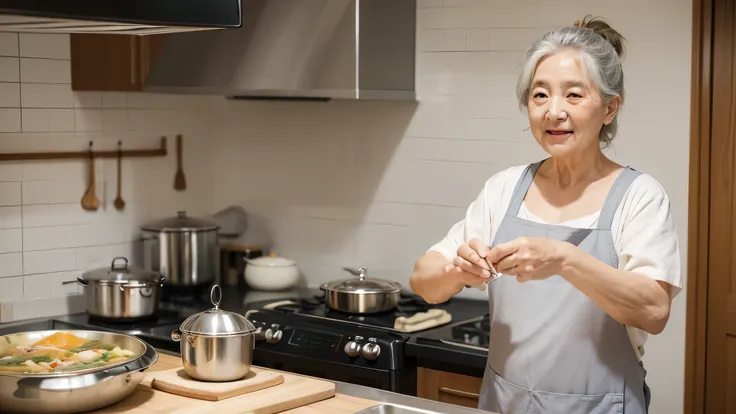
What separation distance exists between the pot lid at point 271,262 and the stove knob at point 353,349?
100cm

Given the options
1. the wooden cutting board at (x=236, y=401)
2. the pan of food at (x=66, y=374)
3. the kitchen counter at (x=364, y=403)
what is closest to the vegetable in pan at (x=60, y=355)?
the pan of food at (x=66, y=374)

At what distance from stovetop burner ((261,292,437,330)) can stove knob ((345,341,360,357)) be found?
0.47 ft

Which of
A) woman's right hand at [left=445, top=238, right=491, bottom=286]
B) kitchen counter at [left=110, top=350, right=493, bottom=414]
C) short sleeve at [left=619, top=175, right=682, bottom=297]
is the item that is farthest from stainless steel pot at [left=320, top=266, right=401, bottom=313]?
short sleeve at [left=619, top=175, right=682, bottom=297]

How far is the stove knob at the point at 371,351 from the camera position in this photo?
3350 millimetres

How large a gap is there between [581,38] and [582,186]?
372 millimetres

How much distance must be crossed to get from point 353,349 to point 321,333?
0.65 ft

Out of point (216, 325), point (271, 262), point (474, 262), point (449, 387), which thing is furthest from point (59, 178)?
point (474, 262)

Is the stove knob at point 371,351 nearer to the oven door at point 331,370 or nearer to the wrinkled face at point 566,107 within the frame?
the oven door at point 331,370

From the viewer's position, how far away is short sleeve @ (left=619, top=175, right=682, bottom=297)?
2.30 meters

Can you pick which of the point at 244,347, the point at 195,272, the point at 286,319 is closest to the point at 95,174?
the point at 195,272

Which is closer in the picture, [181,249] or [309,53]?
[309,53]

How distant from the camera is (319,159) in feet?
14.4

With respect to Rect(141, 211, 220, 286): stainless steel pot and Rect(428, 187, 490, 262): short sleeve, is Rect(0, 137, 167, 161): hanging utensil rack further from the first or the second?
Rect(428, 187, 490, 262): short sleeve

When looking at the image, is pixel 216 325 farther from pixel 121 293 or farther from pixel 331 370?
pixel 121 293
